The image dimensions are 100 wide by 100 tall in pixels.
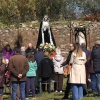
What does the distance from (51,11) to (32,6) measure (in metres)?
14.3

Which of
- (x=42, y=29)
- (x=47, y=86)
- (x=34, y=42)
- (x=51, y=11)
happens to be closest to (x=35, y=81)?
(x=47, y=86)

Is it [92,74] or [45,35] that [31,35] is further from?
[92,74]

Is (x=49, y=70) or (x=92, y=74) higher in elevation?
(x=49, y=70)

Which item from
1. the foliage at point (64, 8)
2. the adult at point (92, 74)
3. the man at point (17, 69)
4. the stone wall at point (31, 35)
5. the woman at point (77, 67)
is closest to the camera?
the man at point (17, 69)

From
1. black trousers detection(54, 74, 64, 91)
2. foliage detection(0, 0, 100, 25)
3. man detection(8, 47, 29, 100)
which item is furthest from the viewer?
foliage detection(0, 0, 100, 25)

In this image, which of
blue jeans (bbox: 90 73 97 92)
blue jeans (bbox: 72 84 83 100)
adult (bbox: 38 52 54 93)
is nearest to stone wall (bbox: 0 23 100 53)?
adult (bbox: 38 52 54 93)

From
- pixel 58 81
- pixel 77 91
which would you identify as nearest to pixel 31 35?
pixel 58 81

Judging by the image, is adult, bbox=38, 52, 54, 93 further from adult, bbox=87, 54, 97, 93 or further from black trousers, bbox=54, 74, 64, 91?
adult, bbox=87, 54, 97, 93

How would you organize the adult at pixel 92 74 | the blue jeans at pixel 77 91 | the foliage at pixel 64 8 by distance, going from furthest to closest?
the foliage at pixel 64 8 → the adult at pixel 92 74 → the blue jeans at pixel 77 91

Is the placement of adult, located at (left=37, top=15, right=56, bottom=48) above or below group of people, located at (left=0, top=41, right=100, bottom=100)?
above

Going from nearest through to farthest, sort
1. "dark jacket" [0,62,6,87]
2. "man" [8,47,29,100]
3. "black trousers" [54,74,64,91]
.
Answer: "man" [8,47,29,100] < "dark jacket" [0,62,6,87] < "black trousers" [54,74,64,91]

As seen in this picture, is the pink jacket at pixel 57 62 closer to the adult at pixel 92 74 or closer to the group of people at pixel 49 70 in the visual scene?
the group of people at pixel 49 70

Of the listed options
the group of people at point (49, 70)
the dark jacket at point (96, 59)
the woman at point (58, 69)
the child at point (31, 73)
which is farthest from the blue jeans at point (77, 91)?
the woman at point (58, 69)

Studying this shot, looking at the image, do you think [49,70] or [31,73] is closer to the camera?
[31,73]
